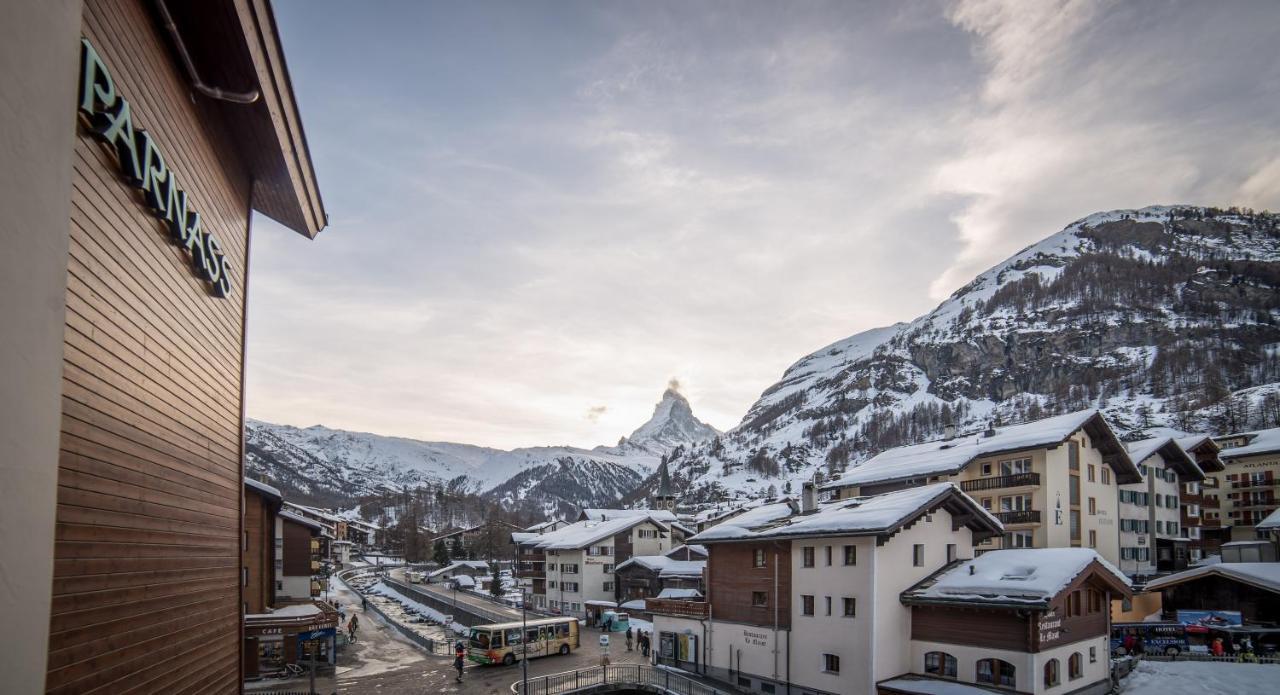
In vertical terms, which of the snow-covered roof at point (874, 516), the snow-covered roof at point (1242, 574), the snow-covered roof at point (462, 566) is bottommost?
the snow-covered roof at point (462, 566)

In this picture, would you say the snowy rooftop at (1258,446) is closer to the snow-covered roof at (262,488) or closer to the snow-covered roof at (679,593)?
the snow-covered roof at (679,593)

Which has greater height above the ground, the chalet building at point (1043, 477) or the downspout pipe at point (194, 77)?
the downspout pipe at point (194, 77)

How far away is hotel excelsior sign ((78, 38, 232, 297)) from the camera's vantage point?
6.93m

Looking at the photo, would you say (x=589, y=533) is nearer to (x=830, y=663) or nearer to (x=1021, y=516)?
(x=1021, y=516)

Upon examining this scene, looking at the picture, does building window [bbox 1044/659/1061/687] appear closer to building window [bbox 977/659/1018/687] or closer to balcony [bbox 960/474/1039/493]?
building window [bbox 977/659/1018/687]

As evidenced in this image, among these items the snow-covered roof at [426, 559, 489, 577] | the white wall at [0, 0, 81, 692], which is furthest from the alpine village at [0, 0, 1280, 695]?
the snow-covered roof at [426, 559, 489, 577]

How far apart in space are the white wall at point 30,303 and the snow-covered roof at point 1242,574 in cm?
5409

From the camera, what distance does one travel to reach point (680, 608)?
38406mm

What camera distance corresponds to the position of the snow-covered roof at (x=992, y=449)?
150 feet

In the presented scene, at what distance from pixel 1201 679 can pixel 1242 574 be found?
14.7 m

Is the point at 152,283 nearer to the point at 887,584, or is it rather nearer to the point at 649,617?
the point at 887,584

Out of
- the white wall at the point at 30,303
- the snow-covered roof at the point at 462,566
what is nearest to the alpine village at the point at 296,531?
the white wall at the point at 30,303

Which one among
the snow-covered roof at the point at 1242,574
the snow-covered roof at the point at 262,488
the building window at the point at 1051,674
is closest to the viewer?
the building window at the point at 1051,674

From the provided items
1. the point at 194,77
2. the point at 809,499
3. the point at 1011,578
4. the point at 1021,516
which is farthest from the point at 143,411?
the point at 1021,516
